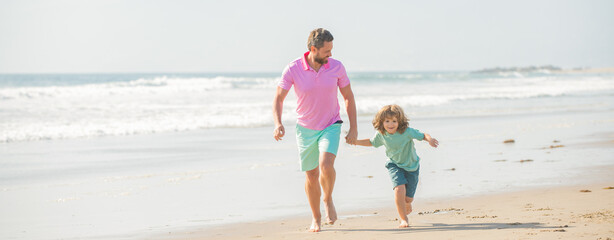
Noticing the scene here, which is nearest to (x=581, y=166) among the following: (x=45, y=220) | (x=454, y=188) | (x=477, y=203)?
(x=454, y=188)

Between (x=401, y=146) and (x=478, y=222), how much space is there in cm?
82

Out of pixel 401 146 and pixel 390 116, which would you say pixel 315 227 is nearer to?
pixel 401 146

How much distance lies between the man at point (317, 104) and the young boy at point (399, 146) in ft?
0.69

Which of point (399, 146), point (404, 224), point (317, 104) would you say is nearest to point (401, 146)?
point (399, 146)

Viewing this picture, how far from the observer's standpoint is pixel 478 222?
522 centimetres

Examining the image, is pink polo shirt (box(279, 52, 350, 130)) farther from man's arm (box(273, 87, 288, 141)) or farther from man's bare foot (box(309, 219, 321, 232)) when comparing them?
man's bare foot (box(309, 219, 321, 232))

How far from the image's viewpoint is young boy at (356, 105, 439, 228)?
5.09m

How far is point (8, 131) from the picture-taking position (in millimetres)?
14219

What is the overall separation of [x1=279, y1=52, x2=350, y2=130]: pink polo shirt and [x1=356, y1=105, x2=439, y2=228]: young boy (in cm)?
33

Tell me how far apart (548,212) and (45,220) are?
13.9 ft

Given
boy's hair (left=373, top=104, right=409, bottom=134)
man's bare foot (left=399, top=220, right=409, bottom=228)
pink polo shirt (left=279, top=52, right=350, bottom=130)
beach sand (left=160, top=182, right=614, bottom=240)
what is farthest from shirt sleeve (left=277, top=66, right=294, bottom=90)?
man's bare foot (left=399, top=220, right=409, bottom=228)

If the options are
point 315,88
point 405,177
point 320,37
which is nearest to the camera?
point 320,37

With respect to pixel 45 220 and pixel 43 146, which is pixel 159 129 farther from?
pixel 45 220

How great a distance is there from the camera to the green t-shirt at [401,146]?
16.9 ft
